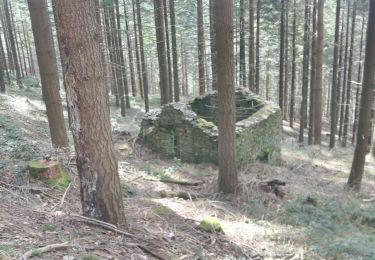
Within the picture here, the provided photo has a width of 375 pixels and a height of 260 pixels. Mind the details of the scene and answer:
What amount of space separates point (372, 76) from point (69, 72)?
25.4 feet

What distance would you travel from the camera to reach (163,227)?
5953 millimetres

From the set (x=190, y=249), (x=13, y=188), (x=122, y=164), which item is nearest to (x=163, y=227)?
(x=190, y=249)

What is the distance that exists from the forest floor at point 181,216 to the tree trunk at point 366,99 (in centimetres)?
76

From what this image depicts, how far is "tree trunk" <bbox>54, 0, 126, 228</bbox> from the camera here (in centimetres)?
412

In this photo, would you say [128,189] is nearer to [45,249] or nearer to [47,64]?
[47,64]

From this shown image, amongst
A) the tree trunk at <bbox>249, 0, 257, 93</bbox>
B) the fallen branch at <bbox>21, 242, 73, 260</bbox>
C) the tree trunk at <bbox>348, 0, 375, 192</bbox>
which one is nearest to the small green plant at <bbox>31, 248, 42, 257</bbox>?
the fallen branch at <bbox>21, 242, 73, 260</bbox>

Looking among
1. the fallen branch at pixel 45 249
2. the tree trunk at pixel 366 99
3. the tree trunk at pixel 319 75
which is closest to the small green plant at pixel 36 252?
the fallen branch at pixel 45 249

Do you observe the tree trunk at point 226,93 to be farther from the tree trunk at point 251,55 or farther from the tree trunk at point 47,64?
the tree trunk at point 251,55

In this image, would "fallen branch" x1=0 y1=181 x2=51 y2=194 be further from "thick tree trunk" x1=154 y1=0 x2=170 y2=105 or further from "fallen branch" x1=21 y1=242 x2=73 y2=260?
"thick tree trunk" x1=154 y1=0 x2=170 y2=105

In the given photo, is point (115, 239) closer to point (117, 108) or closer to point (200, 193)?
point (200, 193)

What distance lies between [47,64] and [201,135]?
5.27 m

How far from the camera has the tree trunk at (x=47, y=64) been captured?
7.46 metres

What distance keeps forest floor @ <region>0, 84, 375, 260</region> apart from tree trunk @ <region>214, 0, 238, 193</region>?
0.49m

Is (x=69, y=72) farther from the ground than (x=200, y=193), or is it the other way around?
(x=69, y=72)
